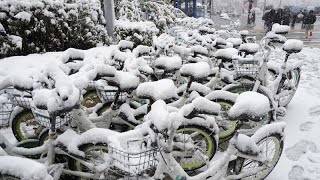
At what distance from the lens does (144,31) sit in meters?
7.06

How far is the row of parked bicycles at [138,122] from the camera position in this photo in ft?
6.79

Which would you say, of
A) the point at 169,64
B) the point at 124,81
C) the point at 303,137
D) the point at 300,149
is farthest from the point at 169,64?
the point at 303,137

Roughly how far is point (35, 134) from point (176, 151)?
5.23 ft

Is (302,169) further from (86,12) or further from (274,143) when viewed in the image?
(86,12)

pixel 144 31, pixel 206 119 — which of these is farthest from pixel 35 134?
pixel 144 31

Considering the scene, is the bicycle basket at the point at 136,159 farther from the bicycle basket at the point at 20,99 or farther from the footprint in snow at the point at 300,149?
the footprint in snow at the point at 300,149

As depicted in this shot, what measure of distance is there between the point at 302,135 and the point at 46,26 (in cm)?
546

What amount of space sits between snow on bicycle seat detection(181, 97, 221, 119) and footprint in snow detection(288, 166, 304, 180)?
144cm

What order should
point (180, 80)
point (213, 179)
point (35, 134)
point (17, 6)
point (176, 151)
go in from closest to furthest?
point (213, 179) → point (176, 151) → point (35, 134) → point (180, 80) → point (17, 6)

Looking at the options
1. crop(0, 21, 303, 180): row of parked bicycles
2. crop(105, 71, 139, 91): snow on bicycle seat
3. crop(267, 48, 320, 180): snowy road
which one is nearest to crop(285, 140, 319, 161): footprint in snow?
crop(267, 48, 320, 180): snowy road

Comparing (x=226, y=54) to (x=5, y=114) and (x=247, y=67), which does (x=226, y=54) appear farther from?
(x=5, y=114)

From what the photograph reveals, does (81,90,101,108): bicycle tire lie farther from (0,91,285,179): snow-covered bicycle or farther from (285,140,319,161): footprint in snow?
(285,140,319,161): footprint in snow

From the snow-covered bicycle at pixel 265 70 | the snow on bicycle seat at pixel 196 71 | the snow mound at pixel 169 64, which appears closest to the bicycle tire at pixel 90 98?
the snow mound at pixel 169 64

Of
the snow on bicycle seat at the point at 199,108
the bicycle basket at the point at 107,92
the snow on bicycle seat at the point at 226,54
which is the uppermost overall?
the snow on bicycle seat at the point at 226,54
